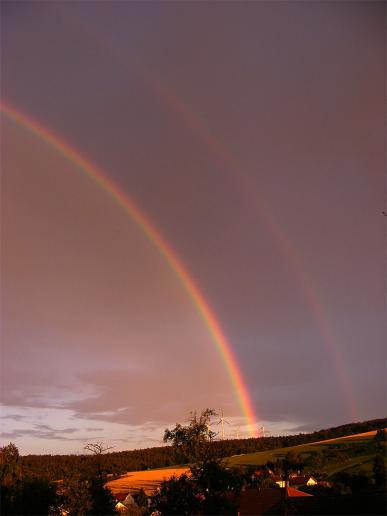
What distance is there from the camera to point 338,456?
320ft

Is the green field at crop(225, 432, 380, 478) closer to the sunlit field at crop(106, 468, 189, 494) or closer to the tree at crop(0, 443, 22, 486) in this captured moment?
the sunlit field at crop(106, 468, 189, 494)

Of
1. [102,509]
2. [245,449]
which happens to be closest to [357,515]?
[102,509]

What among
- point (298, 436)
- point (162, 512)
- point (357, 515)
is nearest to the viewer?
point (357, 515)

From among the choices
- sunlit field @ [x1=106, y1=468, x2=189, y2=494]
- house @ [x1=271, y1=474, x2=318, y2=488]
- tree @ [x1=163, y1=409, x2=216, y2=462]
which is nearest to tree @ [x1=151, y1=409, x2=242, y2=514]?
tree @ [x1=163, y1=409, x2=216, y2=462]

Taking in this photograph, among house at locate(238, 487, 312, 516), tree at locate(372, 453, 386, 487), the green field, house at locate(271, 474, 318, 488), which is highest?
the green field

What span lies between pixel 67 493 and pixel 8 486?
34456 millimetres

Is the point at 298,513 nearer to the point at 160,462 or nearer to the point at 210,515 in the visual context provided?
the point at 210,515

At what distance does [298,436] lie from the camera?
18500 cm

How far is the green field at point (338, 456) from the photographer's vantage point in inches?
3337

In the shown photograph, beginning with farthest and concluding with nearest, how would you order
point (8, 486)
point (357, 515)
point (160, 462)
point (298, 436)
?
point (298, 436)
point (160, 462)
point (8, 486)
point (357, 515)

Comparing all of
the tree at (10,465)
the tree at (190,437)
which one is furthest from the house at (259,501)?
the tree at (10,465)

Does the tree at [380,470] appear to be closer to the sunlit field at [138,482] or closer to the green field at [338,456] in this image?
the green field at [338,456]

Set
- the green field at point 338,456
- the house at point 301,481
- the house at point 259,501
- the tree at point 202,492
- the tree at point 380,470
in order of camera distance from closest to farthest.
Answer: the tree at point 202,492 < the tree at point 380,470 < the house at point 259,501 < the green field at point 338,456 < the house at point 301,481

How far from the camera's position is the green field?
278 ft
